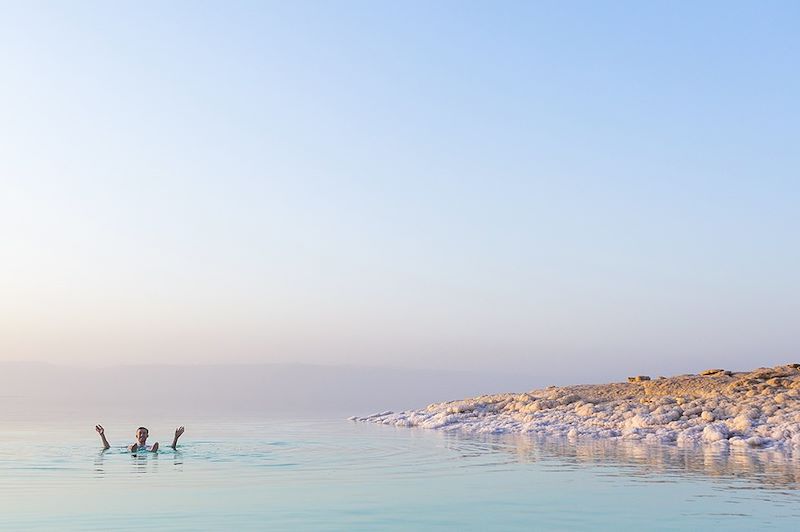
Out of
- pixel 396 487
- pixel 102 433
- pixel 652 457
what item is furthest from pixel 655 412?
pixel 102 433

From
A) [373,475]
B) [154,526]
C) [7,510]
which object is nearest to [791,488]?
[373,475]

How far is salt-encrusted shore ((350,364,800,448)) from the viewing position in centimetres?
2845

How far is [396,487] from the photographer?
645 inches

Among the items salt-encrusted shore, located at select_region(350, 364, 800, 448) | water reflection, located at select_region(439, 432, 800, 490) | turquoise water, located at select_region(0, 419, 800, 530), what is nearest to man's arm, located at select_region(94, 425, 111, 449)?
turquoise water, located at select_region(0, 419, 800, 530)

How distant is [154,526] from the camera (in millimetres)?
11547

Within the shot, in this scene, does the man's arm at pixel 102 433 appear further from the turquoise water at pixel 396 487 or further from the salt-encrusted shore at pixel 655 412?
the salt-encrusted shore at pixel 655 412

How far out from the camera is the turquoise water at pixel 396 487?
40.0 feet

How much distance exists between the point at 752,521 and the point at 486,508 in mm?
4117

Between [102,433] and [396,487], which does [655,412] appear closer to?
[396,487]

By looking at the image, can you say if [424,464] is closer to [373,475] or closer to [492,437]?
[373,475]

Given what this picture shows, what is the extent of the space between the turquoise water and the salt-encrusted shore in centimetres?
419

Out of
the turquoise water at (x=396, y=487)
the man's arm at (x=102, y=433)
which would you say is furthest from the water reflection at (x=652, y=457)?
the man's arm at (x=102, y=433)

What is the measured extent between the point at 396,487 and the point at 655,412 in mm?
19836

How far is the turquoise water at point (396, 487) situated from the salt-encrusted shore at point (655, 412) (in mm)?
4187
